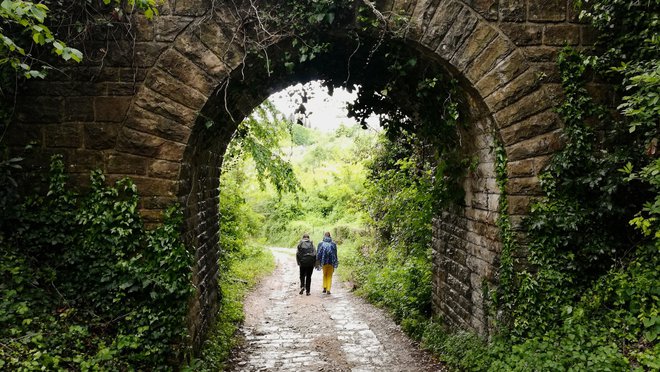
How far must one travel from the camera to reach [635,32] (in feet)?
13.2

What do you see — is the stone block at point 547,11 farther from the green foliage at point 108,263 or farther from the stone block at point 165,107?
the green foliage at point 108,263

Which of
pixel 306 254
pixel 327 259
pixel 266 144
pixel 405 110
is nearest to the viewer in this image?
pixel 405 110

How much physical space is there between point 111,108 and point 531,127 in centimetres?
420

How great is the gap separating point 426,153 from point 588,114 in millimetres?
3272

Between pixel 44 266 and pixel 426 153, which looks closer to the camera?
pixel 44 266

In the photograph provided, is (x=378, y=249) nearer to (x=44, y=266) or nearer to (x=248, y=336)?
(x=248, y=336)

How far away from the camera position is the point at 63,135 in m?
4.62

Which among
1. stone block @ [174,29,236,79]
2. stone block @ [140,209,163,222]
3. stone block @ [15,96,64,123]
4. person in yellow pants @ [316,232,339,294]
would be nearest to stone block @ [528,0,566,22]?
stone block @ [174,29,236,79]

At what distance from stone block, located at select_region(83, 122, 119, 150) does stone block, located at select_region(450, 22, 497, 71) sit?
11.5ft

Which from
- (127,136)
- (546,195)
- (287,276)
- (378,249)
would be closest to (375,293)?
(378,249)

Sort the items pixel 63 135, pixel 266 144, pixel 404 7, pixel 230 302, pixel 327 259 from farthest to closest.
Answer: pixel 327 259, pixel 266 144, pixel 230 302, pixel 63 135, pixel 404 7

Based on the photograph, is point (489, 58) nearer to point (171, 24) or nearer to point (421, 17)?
point (421, 17)

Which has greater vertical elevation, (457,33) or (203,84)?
(457,33)

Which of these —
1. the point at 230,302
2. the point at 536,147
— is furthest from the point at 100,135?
the point at 230,302
